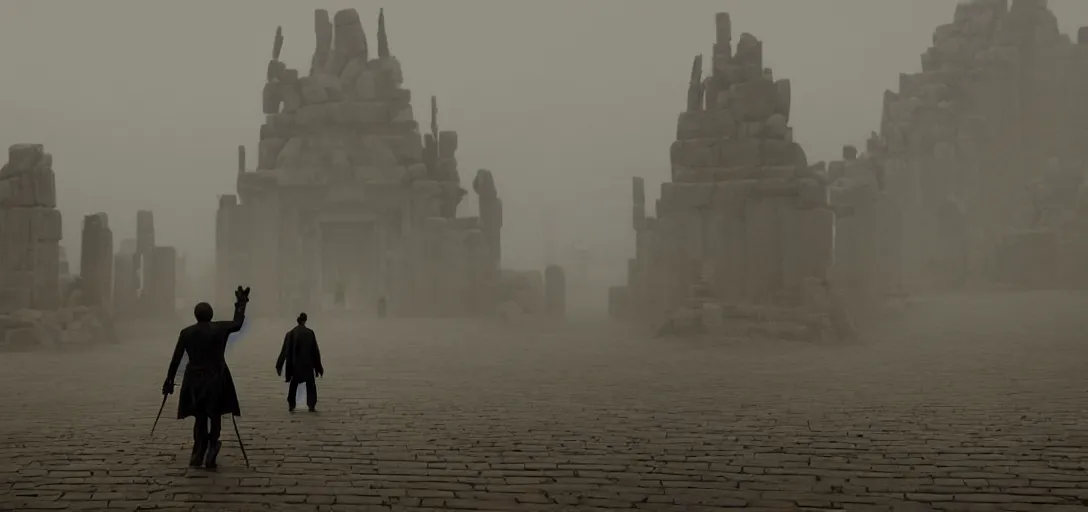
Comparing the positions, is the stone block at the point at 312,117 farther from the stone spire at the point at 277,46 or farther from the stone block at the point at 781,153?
the stone block at the point at 781,153

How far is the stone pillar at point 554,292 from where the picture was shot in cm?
3269

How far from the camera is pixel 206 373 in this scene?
28.7 ft

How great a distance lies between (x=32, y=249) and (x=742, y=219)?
637 inches

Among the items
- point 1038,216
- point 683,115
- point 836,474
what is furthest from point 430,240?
point 836,474

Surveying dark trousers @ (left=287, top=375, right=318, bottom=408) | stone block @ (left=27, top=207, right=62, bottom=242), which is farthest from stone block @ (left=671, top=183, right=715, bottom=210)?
dark trousers @ (left=287, top=375, right=318, bottom=408)

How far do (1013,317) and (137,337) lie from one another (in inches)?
853

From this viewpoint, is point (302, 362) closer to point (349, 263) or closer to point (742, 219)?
point (742, 219)

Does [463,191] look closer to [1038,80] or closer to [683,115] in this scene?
[683,115]

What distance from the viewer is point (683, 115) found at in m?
26.6

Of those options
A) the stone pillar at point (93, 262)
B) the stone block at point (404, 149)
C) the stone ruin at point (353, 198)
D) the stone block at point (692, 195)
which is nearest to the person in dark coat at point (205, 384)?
the stone pillar at point (93, 262)

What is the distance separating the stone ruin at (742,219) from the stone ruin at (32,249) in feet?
44.0

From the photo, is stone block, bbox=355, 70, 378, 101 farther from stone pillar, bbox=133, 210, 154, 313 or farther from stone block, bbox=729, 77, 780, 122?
stone block, bbox=729, 77, 780, 122

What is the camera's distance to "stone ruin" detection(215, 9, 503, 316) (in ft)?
102

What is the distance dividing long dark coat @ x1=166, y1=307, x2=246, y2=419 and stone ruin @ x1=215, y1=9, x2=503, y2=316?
21.9 m
